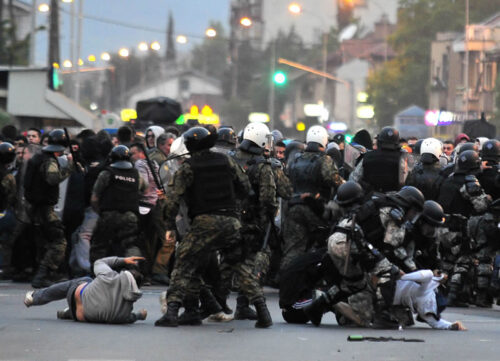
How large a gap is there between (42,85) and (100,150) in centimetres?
1770

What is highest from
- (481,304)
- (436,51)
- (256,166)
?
(436,51)

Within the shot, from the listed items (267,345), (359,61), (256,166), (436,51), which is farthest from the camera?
(359,61)

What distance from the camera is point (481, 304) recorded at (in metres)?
16.1

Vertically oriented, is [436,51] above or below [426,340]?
above

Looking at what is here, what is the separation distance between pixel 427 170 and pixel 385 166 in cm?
216

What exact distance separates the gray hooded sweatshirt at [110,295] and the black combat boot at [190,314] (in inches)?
17.9

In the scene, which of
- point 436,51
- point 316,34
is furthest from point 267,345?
point 316,34

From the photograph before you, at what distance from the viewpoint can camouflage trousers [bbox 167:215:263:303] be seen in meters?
12.3

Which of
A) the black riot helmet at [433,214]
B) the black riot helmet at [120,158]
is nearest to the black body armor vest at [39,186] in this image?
the black riot helmet at [120,158]

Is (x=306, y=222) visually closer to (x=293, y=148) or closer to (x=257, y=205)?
(x=257, y=205)

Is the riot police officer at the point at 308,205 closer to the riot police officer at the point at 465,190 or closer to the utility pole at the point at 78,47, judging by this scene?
the riot police officer at the point at 465,190

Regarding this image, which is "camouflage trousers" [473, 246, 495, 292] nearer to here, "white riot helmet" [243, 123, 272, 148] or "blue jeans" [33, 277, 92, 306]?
"white riot helmet" [243, 123, 272, 148]

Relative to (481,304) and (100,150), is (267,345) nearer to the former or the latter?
(481,304)

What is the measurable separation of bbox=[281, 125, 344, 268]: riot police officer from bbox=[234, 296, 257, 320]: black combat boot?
2458mm
